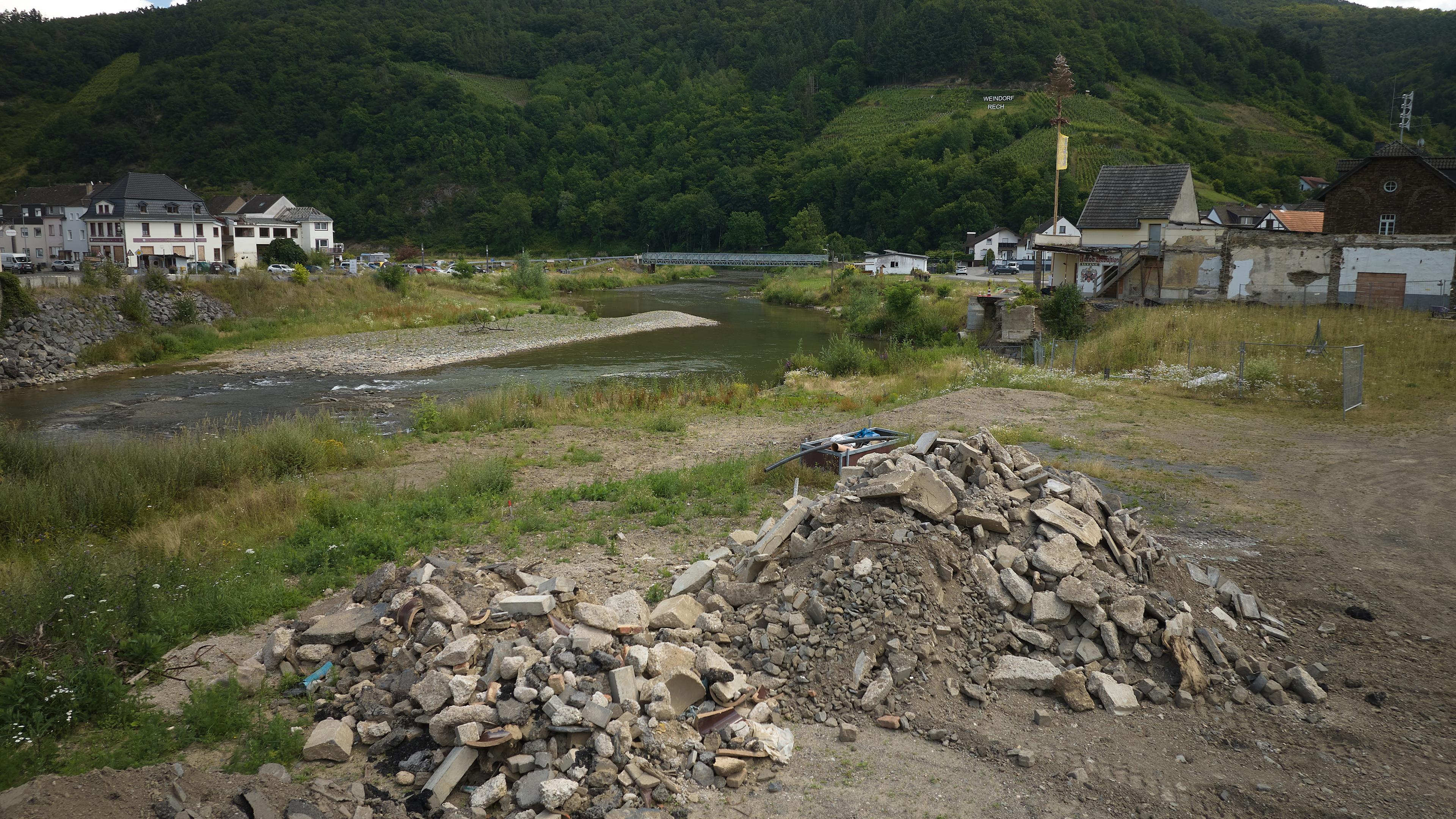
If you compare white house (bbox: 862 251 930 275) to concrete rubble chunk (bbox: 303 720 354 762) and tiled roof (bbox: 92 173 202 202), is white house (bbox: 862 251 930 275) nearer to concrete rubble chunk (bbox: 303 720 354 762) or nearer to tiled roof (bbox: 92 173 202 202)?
tiled roof (bbox: 92 173 202 202)

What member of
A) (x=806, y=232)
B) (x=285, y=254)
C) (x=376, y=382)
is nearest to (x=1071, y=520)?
(x=376, y=382)

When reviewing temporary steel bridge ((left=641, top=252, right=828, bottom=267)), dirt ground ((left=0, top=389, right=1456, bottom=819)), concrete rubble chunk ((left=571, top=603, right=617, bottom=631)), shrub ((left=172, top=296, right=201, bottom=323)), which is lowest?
dirt ground ((left=0, top=389, right=1456, bottom=819))

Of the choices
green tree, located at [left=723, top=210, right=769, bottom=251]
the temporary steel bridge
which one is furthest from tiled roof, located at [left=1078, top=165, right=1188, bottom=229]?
green tree, located at [left=723, top=210, right=769, bottom=251]

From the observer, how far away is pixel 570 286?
7419 centimetres

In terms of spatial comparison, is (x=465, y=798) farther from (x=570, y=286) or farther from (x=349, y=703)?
(x=570, y=286)

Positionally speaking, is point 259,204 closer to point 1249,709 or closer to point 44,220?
Answer: point 44,220

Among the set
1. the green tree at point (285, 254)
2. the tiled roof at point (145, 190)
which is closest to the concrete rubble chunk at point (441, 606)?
the green tree at point (285, 254)

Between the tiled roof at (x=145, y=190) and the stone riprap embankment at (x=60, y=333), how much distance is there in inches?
978

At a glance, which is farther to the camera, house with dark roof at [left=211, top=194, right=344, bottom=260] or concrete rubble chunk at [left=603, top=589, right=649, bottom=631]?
house with dark roof at [left=211, top=194, right=344, bottom=260]

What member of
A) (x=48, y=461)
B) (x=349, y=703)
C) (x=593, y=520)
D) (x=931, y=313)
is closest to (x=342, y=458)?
(x=48, y=461)

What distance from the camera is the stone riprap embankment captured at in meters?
30.7

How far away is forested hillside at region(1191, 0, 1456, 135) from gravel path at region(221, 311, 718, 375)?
10560cm

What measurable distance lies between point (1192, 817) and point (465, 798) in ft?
16.5

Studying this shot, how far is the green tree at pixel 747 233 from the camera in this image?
12156 cm
